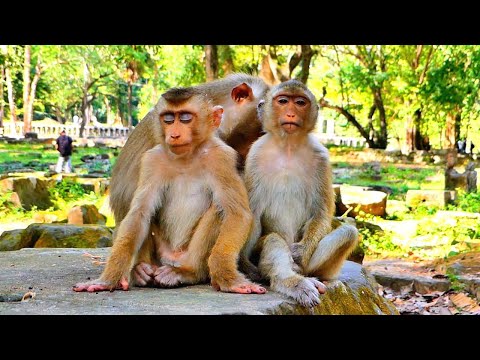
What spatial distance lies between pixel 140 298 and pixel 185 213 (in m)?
0.82

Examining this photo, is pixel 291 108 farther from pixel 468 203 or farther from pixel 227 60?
pixel 227 60

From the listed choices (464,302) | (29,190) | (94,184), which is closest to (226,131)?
(464,302)

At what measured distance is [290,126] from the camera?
4680mm

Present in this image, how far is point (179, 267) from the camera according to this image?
15.1 ft

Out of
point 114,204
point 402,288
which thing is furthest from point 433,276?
point 114,204

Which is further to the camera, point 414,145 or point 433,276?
point 414,145

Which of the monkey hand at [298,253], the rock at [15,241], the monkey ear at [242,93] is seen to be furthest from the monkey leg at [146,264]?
the rock at [15,241]

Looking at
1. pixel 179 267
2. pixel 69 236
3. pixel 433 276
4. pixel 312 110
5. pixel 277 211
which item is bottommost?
pixel 433 276

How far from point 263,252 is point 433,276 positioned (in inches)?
276

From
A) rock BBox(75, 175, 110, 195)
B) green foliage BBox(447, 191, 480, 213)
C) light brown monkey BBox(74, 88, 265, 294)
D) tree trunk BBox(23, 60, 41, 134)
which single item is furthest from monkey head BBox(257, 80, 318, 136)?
tree trunk BBox(23, 60, 41, 134)

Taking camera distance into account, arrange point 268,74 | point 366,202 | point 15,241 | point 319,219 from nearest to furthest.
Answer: point 319,219, point 15,241, point 268,74, point 366,202

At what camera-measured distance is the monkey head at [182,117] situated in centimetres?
441

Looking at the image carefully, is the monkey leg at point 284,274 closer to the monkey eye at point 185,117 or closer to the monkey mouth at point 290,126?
the monkey mouth at point 290,126
